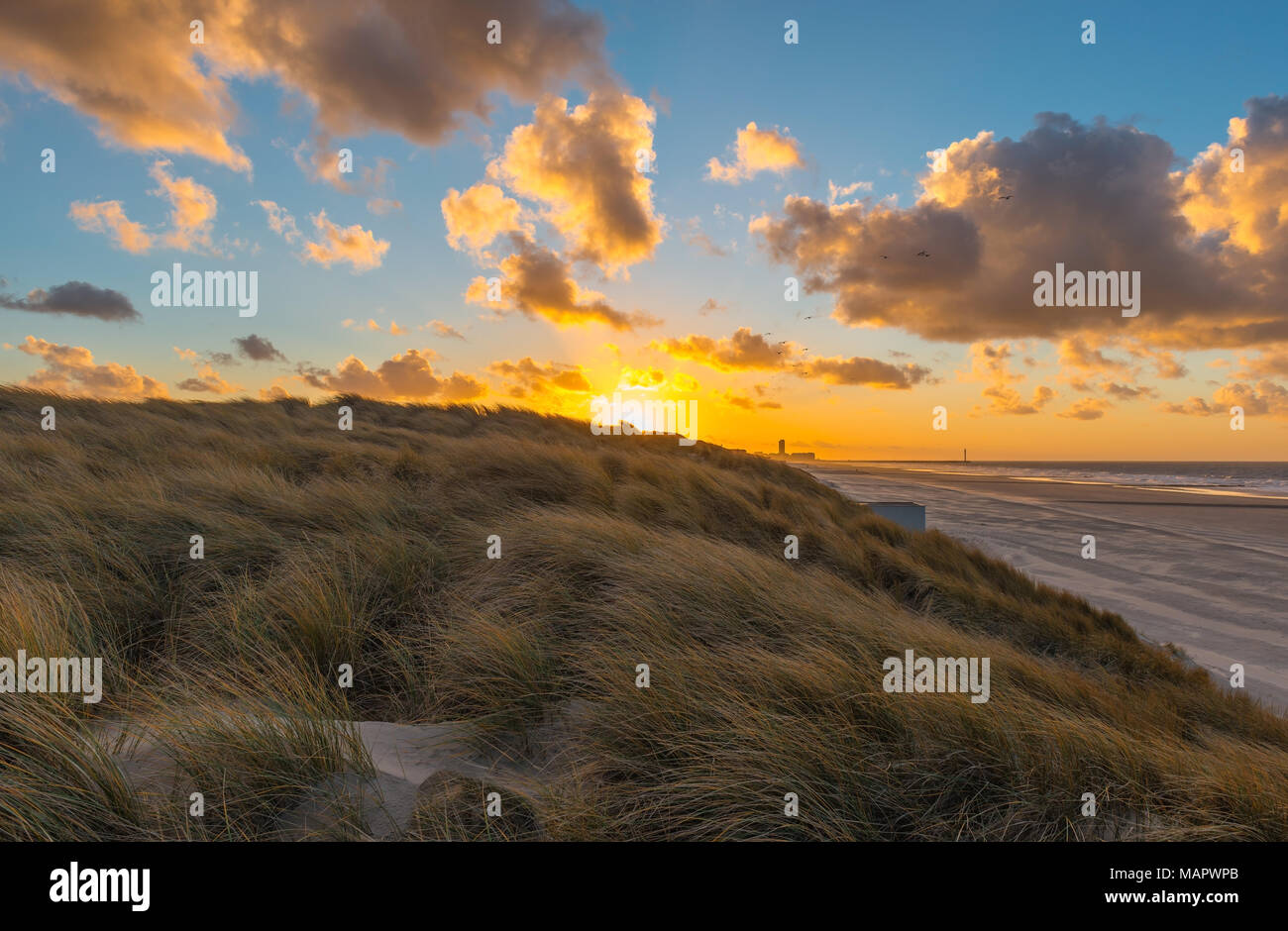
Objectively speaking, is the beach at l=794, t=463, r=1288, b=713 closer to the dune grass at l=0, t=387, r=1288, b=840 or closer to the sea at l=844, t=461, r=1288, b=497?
the dune grass at l=0, t=387, r=1288, b=840

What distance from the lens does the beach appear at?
26.4ft

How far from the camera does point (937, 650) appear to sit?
3873 mm

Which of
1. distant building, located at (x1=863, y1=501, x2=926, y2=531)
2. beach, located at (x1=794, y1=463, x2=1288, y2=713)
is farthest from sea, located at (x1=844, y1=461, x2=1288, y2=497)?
distant building, located at (x1=863, y1=501, x2=926, y2=531)

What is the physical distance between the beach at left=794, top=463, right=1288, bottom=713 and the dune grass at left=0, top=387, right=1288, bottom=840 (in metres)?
1.88

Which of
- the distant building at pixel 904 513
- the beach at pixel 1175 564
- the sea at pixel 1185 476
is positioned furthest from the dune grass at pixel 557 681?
the sea at pixel 1185 476

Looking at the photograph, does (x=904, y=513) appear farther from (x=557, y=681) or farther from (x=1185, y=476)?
(x=1185, y=476)

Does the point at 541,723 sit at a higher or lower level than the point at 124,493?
lower

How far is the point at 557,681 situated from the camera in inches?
126

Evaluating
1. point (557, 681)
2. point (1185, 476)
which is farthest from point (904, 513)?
point (1185, 476)

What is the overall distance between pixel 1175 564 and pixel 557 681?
16.7 meters
